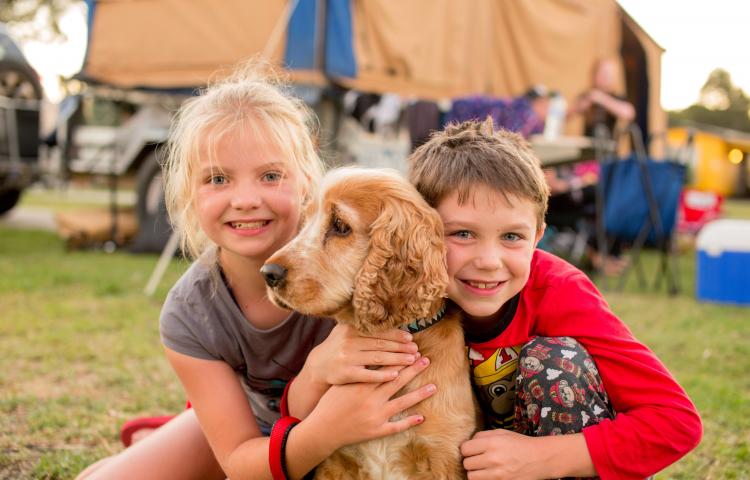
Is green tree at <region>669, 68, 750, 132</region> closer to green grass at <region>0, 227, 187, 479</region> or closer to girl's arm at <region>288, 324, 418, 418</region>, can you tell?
green grass at <region>0, 227, 187, 479</region>

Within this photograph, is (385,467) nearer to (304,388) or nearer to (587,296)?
(304,388)

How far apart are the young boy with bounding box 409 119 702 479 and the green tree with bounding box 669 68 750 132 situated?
53.1 meters

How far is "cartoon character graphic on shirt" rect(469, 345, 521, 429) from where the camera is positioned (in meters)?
2.19

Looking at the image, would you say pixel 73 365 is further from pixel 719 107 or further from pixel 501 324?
pixel 719 107

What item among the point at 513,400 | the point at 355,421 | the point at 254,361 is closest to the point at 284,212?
the point at 254,361

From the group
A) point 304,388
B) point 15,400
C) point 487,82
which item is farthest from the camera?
point 487,82

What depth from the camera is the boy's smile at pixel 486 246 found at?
6.67 feet

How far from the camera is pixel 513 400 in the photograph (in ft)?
7.42

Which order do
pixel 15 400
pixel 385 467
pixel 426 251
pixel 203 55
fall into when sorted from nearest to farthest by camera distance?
pixel 426 251
pixel 385 467
pixel 15 400
pixel 203 55

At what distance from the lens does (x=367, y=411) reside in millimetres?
2053

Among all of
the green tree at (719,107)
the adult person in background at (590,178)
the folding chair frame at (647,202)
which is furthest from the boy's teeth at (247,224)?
the green tree at (719,107)

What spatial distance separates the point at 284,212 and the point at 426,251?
67cm

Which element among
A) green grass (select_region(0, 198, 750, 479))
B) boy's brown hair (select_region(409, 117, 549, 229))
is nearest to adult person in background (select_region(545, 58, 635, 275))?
green grass (select_region(0, 198, 750, 479))

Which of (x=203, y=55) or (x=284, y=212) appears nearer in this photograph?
(x=284, y=212)
